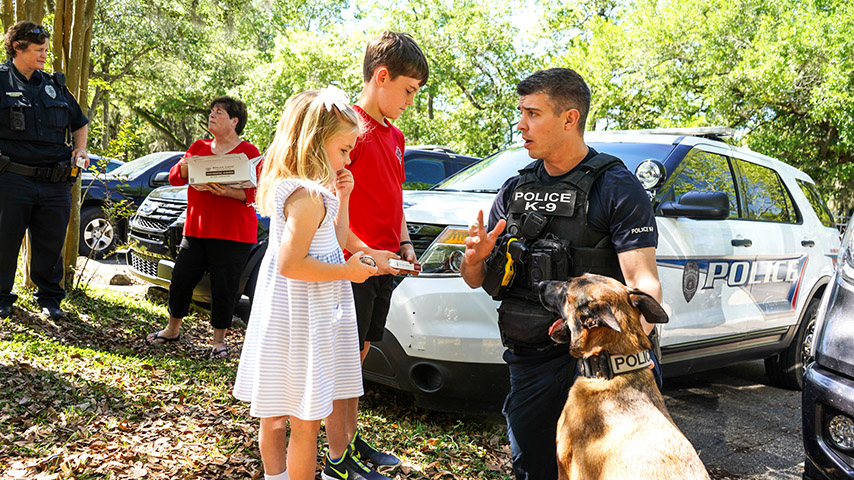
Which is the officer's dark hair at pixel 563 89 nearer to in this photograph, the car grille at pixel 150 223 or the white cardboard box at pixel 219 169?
the white cardboard box at pixel 219 169

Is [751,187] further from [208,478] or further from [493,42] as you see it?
[493,42]

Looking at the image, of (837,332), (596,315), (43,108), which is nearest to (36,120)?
(43,108)

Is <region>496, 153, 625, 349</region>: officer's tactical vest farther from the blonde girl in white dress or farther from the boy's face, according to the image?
the boy's face

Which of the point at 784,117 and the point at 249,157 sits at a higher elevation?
the point at 784,117

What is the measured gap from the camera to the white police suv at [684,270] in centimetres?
346

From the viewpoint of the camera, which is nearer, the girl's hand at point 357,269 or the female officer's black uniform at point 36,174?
the girl's hand at point 357,269

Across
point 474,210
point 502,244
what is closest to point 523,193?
point 502,244

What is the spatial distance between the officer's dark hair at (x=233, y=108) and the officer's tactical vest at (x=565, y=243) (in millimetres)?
3234

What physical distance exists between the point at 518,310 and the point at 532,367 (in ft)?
0.77

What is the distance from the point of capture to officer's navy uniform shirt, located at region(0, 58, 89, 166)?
479cm

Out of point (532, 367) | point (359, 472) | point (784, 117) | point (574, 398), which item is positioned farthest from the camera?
point (784, 117)

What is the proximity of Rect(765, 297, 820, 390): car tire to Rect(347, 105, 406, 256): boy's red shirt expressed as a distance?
4.31 m

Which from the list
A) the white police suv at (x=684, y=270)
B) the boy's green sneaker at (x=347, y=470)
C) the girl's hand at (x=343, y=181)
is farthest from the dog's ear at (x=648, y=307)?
the boy's green sneaker at (x=347, y=470)

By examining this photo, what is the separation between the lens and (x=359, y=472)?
114 inches
